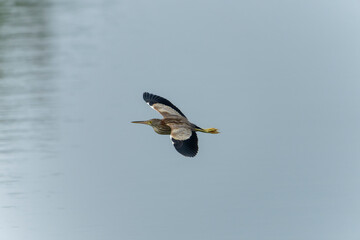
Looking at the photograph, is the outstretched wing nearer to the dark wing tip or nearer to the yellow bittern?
the yellow bittern

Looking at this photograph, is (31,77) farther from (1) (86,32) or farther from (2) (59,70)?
(1) (86,32)

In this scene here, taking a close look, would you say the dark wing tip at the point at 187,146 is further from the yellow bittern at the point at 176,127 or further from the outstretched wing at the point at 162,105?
the outstretched wing at the point at 162,105

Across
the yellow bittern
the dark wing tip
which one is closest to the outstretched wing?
the yellow bittern

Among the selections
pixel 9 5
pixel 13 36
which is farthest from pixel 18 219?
pixel 9 5

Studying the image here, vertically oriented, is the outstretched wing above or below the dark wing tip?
above

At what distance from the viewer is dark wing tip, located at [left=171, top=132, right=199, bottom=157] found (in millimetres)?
4766

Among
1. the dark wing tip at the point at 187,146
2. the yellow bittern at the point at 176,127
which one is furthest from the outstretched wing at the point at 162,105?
the dark wing tip at the point at 187,146

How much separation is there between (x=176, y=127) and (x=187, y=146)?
13.2 inches

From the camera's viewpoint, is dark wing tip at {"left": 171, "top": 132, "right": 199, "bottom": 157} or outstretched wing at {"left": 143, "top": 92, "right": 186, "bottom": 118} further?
outstretched wing at {"left": 143, "top": 92, "right": 186, "bottom": 118}

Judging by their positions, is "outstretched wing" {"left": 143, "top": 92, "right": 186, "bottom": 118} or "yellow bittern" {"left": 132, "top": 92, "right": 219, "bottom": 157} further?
"outstretched wing" {"left": 143, "top": 92, "right": 186, "bottom": 118}

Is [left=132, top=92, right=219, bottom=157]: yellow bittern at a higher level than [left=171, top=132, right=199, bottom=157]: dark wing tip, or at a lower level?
higher

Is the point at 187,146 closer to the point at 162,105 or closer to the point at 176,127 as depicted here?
the point at 176,127

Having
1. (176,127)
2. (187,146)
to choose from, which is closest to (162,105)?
(176,127)

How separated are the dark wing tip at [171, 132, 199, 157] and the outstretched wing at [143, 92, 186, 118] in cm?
69
